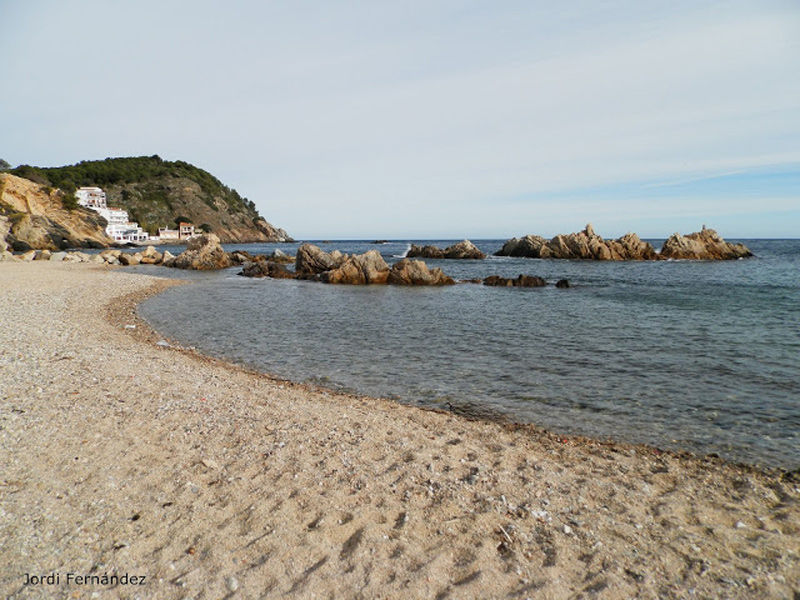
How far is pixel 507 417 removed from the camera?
11.0 metres

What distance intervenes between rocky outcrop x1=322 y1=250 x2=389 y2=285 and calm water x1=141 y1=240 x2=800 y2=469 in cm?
840

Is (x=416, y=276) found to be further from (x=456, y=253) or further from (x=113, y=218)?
(x=113, y=218)

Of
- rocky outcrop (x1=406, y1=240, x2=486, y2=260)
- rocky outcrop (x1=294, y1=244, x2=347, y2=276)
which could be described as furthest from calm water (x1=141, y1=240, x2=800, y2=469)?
rocky outcrop (x1=406, y1=240, x2=486, y2=260)

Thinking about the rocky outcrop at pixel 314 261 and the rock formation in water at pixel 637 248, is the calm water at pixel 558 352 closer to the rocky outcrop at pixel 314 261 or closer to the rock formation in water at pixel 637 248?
the rocky outcrop at pixel 314 261

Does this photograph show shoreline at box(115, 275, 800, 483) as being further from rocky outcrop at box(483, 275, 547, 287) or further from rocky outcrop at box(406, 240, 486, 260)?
rocky outcrop at box(406, 240, 486, 260)

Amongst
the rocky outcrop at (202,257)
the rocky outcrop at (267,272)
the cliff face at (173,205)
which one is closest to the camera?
the rocky outcrop at (267,272)

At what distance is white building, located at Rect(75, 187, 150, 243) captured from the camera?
12375 centimetres

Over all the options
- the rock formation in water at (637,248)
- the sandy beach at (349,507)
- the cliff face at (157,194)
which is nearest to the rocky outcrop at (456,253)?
the rock formation in water at (637,248)

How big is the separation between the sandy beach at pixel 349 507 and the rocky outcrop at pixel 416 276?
32553mm

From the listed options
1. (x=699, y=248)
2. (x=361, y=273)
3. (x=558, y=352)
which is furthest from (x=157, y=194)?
(x=558, y=352)

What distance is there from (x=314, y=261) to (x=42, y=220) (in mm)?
79158

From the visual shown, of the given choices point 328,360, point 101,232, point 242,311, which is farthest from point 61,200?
point 328,360

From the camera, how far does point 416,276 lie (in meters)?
43.2

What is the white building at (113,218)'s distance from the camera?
124 m
